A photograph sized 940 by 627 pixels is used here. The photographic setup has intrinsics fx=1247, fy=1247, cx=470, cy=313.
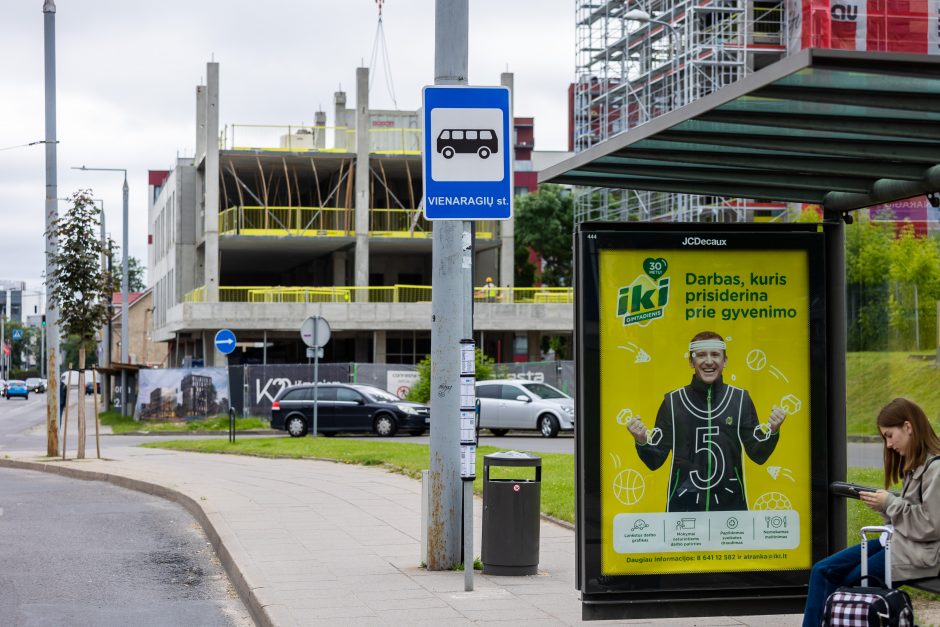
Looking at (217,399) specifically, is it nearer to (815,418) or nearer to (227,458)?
(227,458)

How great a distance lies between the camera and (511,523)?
31.2ft

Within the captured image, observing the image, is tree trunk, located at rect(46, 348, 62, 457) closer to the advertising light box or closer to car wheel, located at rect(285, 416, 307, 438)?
car wheel, located at rect(285, 416, 307, 438)

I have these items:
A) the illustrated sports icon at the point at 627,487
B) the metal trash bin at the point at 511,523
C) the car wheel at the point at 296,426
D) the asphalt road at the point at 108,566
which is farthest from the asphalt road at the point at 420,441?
the illustrated sports icon at the point at 627,487

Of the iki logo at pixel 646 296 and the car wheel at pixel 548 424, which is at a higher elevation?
the iki logo at pixel 646 296

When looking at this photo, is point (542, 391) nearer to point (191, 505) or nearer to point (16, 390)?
point (191, 505)

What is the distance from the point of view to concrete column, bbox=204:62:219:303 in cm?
5088

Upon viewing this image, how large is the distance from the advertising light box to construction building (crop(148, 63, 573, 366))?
127ft

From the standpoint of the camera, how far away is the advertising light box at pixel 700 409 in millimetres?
7078

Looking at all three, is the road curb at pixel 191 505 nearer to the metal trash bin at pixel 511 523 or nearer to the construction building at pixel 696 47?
the metal trash bin at pixel 511 523

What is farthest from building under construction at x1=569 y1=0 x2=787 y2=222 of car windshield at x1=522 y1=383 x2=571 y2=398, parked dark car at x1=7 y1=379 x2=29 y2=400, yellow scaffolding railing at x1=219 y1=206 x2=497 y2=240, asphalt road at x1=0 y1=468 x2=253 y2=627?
parked dark car at x1=7 y1=379 x2=29 y2=400

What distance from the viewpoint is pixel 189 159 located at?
7444cm

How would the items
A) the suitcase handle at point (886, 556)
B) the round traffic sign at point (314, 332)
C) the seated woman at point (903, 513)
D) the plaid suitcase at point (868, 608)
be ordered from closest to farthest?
the plaid suitcase at point (868, 608) < the suitcase handle at point (886, 556) < the seated woman at point (903, 513) < the round traffic sign at point (314, 332)

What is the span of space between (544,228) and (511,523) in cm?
6628

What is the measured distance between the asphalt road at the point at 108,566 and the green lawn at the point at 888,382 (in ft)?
29.9
